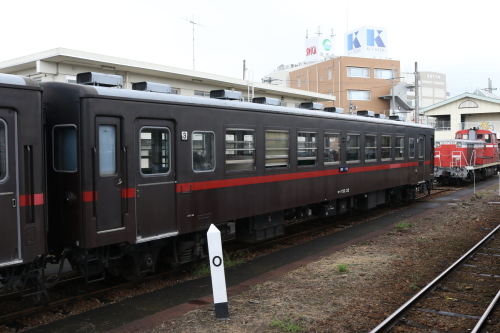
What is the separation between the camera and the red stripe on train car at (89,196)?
21.7 ft

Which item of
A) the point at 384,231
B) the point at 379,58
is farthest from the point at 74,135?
the point at 379,58

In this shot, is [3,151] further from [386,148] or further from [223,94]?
[386,148]

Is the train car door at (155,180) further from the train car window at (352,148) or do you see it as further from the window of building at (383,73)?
the window of building at (383,73)

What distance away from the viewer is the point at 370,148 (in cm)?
1443

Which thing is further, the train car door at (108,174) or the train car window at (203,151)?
the train car window at (203,151)

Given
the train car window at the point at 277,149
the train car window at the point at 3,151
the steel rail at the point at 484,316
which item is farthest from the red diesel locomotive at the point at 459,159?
the train car window at the point at 3,151

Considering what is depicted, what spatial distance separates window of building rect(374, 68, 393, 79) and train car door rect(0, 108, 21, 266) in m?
55.3

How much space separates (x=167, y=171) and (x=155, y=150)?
0.42 metres

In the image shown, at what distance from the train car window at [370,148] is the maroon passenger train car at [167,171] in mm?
2073

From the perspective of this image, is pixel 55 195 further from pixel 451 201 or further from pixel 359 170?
pixel 451 201

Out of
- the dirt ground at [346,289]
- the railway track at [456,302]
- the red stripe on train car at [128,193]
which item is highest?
the red stripe on train car at [128,193]

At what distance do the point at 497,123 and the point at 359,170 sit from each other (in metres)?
38.5

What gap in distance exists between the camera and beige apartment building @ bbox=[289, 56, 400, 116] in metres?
55.6

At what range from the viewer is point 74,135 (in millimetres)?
6746
